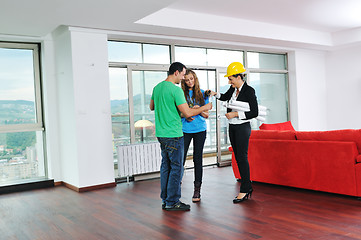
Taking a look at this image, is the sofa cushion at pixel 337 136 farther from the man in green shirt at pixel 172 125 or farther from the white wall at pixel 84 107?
the white wall at pixel 84 107

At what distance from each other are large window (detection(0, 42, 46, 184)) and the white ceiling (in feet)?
1.57

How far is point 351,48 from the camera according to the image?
893 centimetres

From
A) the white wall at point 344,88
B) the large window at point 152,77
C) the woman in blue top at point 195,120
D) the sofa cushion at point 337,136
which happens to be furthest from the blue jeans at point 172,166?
the white wall at point 344,88

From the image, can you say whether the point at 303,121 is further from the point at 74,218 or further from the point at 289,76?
the point at 74,218

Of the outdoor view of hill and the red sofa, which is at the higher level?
the outdoor view of hill

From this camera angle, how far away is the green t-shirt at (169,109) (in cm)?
373

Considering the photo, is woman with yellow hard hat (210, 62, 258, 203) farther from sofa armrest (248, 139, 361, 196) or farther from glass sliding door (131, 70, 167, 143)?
glass sliding door (131, 70, 167, 143)

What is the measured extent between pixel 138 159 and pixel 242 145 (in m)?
2.37

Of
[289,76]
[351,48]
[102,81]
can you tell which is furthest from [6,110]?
[351,48]

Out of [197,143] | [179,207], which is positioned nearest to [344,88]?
[197,143]

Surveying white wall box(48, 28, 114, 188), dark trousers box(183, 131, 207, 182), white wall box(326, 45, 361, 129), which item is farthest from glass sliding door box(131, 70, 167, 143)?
white wall box(326, 45, 361, 129)

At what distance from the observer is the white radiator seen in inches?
232

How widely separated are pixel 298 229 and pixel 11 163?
14.8ft

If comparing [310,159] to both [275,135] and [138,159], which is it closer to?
[275,135]
